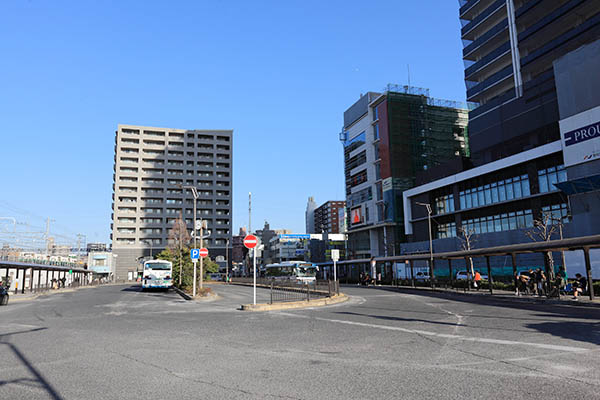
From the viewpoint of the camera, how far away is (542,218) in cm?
4725

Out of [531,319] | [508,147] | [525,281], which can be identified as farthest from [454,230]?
[531,319]

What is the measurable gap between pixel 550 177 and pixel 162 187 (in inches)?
3171

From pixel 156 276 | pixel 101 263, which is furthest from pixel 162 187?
pixel 156 276

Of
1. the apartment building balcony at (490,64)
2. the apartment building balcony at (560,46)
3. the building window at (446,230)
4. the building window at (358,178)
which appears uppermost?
the apartment building balcony at (490,64)

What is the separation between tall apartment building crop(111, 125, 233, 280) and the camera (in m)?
95.4

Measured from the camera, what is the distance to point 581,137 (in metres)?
38.0

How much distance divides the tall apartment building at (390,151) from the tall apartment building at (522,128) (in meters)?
6.21

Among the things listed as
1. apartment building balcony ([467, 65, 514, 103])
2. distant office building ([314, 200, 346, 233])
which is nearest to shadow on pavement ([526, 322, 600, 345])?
apartment building balcony ([467, 65, 514, 103])

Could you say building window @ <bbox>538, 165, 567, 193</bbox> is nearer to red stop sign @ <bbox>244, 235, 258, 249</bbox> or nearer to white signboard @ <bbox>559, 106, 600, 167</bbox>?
white signboard @ <bbox>559, 106, 600, 167</bbox>

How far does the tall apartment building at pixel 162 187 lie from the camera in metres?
95.4

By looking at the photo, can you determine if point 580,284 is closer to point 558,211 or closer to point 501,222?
point 558,211

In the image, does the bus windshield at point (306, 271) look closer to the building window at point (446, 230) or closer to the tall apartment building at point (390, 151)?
the tall apartment building at point (390, 151)

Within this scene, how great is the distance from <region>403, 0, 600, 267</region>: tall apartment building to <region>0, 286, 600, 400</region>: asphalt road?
106 ft

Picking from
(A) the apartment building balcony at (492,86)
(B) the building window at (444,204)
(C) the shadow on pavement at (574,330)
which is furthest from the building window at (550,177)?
(C) the shadow on pavement at (574,330)
